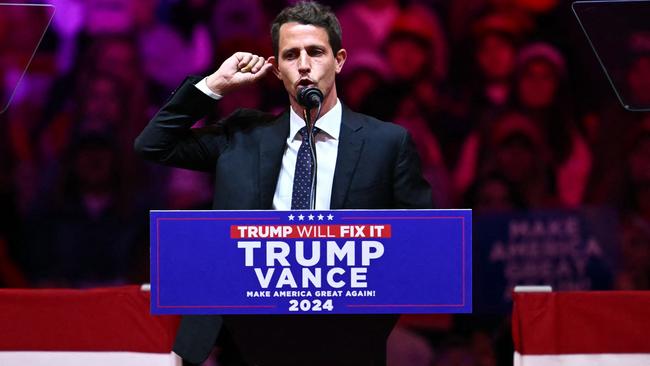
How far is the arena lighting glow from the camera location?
106 inches

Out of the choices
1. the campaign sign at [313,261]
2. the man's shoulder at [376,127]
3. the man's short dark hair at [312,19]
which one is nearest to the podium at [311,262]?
the campaign sign at [313,261]

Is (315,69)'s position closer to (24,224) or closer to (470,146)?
(470,146)

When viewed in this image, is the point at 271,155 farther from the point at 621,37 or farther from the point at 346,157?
the point at 621,37

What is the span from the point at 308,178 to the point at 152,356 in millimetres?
732

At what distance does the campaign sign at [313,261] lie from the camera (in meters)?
1.76

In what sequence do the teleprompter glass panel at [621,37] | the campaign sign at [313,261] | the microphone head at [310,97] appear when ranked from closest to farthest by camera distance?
the campaign sign at [313,261]
the microphone head at [310,97]
the teleprompter glass panel at [621,37]

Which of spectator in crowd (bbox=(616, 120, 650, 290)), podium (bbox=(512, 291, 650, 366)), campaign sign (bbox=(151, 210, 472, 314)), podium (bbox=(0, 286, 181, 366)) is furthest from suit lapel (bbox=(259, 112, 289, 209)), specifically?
spectator in crowd (bbox=(616, 120, 650, 290))

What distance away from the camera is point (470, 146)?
3.57 m

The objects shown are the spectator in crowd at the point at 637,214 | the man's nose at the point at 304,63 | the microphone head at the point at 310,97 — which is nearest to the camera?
the microphone head at the point at 310,97

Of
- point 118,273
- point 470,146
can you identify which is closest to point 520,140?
point 470,146

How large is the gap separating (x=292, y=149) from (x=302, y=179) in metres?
0.13

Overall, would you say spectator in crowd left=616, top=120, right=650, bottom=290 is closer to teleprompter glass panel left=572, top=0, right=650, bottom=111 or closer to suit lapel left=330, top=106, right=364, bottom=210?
teleprompter glass panel left=572, top=0, right=650, bottom=111

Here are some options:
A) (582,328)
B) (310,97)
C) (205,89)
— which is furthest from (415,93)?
(310,97)

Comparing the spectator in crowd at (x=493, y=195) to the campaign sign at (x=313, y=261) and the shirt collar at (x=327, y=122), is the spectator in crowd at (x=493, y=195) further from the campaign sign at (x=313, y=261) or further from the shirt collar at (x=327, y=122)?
the campaign sign at (x=313, y=261)
